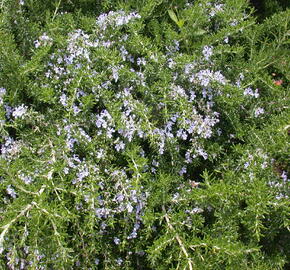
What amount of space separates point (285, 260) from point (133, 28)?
77.3 inches

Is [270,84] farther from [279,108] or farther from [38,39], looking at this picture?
[38,39]

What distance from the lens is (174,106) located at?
2740 millimetres

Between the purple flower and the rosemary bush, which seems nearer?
the rosemary bush

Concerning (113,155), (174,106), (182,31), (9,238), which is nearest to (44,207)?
(9,238)

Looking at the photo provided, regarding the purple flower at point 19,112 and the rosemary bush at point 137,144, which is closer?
the rosemary bush at point 137,144

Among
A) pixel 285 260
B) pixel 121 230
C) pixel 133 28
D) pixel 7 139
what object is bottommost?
pixel 285 260

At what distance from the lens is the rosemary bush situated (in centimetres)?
240

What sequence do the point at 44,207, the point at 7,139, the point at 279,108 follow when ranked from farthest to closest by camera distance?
the point at 279,108 → the point at 7,139 → the point at 44,207

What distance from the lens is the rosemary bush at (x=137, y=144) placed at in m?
2.40

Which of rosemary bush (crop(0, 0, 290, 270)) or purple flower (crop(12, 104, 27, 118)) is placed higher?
purple flower (crop(12, 104, 27, 118))

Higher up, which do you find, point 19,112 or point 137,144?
point 19,112

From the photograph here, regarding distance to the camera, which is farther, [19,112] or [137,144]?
[137,144]

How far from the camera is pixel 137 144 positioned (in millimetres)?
2799

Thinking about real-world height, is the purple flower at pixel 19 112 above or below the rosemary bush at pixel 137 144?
above
